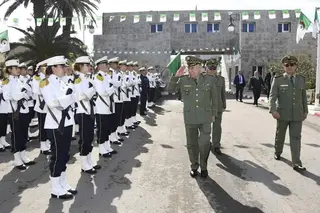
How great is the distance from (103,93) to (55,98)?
206 centimetres

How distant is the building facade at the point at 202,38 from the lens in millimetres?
33281

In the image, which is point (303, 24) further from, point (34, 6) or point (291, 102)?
point (34, 6)

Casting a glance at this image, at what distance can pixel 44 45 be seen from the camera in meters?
23.5

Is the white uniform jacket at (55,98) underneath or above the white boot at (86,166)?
above

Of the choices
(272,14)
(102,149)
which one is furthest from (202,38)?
(102,149)

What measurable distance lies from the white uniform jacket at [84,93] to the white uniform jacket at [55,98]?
0.89 meters

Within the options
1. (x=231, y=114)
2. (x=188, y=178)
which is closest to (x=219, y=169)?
(x=188, y=178)

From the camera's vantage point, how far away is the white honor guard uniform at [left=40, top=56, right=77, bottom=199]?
18.3 feet

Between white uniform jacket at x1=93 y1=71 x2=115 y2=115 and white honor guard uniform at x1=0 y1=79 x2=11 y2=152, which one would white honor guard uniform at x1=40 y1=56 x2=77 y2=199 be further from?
white honor guard uniform at x1=0 y1=79 x2=11 y2=152

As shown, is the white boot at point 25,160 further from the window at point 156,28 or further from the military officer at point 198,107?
the window at point 156,28

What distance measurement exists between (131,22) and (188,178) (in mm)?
33363

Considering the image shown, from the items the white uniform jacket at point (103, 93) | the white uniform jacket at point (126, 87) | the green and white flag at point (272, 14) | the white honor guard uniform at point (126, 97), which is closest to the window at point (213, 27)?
the green and white flag at point (272, 14)

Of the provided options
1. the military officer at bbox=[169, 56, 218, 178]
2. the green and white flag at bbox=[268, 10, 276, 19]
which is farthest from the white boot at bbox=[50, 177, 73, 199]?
the green and white flag at bbox=[268, 10, 276, 19]

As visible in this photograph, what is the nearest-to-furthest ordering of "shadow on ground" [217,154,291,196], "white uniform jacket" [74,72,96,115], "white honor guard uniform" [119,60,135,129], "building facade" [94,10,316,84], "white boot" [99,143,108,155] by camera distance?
"shadow on ground" [217,154,291,196]
"white uniform jacket" [74,72,96,115]
"white boot" [99,143,108,155]
"white honor guard uniform" [119,60,135,129]
"building facade" [94,10,316,84]
